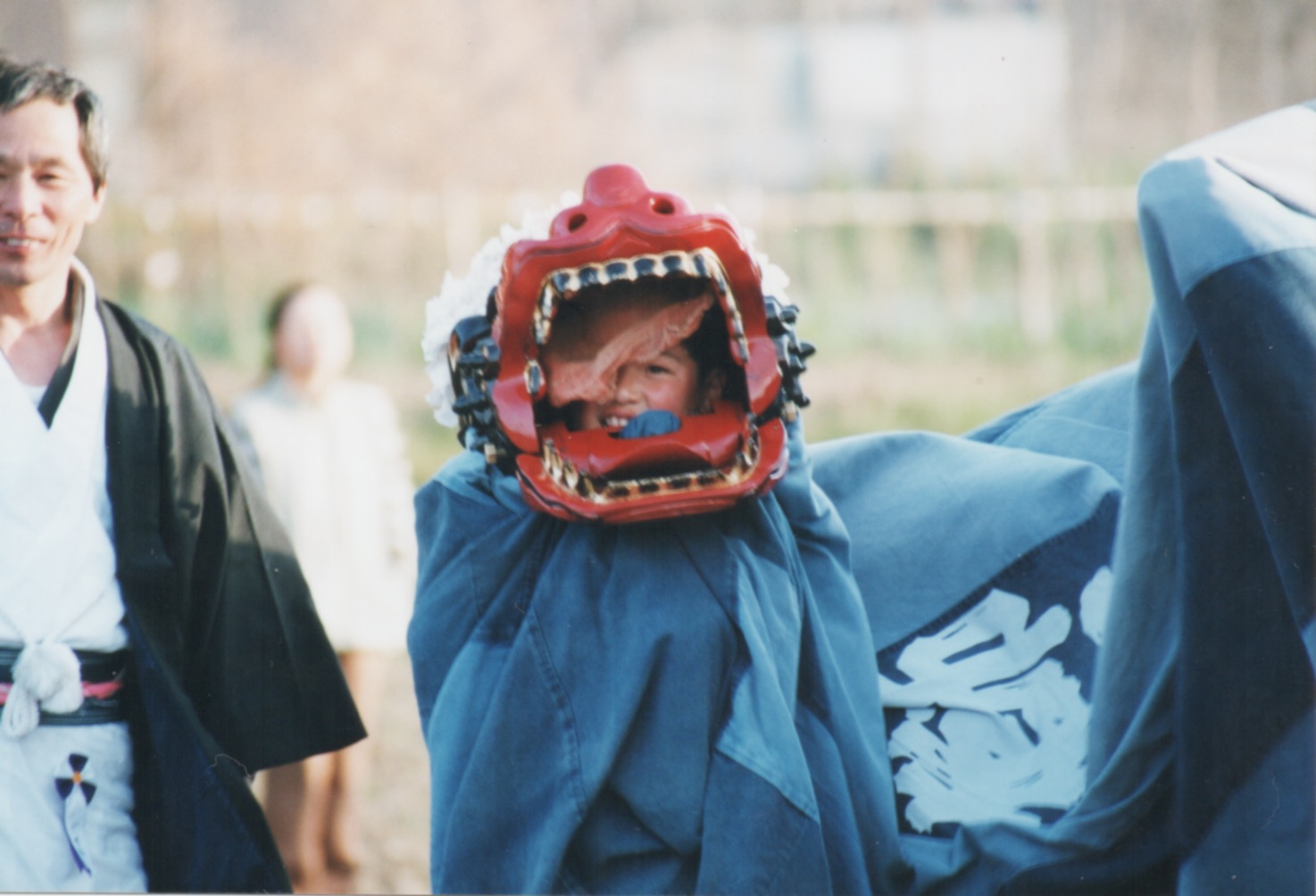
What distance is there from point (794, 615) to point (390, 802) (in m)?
2.52

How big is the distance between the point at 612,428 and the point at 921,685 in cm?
60

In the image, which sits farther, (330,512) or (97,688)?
(330,512)

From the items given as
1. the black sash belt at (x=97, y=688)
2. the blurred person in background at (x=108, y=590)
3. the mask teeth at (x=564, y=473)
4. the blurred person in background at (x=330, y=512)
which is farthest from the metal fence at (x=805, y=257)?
the mask teeth at (x=564, y=473)

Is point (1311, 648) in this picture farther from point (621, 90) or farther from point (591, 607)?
point (621, 90)

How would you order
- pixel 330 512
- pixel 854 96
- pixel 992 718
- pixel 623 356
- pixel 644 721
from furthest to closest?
pixel 854 96, pixel 330 512, pixel 992 718, pixel 623 356, pixel 644 721

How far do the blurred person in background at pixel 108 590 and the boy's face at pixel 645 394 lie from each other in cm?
66

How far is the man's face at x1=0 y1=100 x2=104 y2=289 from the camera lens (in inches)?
77.7

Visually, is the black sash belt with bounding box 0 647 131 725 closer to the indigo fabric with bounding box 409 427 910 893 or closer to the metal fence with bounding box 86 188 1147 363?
the indigo fabric with bounding box 409 427 910 893

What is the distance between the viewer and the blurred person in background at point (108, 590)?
1.97 m

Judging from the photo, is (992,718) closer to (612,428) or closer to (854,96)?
(612,428)

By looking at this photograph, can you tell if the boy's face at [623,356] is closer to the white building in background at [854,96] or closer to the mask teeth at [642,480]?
the mask teeth at [642,480]

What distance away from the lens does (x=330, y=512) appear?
372 cm

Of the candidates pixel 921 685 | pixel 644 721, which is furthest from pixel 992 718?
pixel 644 721

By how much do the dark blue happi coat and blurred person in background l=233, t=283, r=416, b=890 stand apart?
188 cm
